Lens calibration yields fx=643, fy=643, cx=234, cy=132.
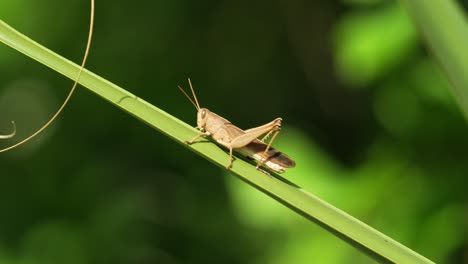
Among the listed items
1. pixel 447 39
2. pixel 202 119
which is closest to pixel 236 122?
pixel 202 119

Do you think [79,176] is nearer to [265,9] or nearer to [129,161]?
[129,161]

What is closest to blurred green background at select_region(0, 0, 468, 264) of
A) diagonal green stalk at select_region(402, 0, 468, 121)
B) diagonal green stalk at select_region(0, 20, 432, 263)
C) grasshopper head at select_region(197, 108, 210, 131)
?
grasshopper head at select_region(197, 108, 210, 131)

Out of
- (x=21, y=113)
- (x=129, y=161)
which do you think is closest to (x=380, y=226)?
(x=129, y=161)

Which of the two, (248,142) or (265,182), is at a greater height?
(248,142)

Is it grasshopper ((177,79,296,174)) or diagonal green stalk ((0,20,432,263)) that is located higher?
grasshopper ((177,79,296,174))

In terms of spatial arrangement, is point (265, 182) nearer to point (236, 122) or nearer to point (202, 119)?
point (202, 119)

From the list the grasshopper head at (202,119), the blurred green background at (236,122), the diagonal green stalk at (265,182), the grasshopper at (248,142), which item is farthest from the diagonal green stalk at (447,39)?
the blurred green background at (236,122)

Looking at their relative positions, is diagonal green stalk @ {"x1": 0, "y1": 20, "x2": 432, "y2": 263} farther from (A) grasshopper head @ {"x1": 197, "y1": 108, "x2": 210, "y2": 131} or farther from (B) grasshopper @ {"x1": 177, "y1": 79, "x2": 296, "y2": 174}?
(A) grasshopper head @ {"x1": 197, "y1": 108, "x2": 210, "y2": 131}
